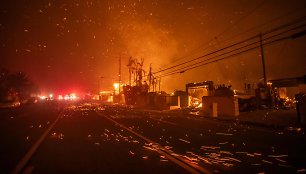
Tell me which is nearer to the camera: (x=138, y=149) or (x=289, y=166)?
(x=289, y=166)

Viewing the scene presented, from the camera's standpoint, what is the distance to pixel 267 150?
9281mm

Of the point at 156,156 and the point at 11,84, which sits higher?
the point at 11,84

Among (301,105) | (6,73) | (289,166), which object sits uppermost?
(6,73)

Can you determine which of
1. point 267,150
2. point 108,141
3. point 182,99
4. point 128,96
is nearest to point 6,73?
point 128,96

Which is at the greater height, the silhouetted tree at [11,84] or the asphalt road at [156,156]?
the silhouetted tree at [11,84]

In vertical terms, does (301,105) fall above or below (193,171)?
above

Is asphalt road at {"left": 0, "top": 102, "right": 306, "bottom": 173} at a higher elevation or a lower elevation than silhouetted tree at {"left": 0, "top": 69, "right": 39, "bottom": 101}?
lower

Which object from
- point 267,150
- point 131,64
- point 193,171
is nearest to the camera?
point 193,171

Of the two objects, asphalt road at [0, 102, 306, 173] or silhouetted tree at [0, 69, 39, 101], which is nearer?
asphalt road at [0, 102, 306, 173]

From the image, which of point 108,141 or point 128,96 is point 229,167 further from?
point 128,96

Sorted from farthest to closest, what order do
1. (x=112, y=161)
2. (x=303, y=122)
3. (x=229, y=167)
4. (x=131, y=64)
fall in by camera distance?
(x=131, y=64) < (x=303, y=122) < (x=112, y=161) < (x=229, y=167)

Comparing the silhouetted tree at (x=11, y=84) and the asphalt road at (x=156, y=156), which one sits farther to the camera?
the silhouetted tree at (x=11, y=84)

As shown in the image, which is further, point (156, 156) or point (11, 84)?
point (11, 84)

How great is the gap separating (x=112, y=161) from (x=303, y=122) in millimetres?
16220
